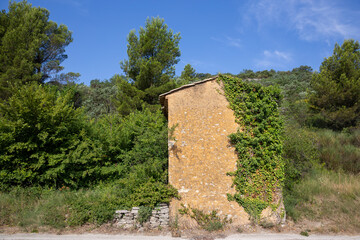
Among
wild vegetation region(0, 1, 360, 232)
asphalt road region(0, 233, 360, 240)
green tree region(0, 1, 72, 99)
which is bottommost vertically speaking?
asphalt road region(0, 233, 360, 240)

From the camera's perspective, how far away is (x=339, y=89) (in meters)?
16.2

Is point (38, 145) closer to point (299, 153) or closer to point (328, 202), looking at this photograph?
point (328, 202)

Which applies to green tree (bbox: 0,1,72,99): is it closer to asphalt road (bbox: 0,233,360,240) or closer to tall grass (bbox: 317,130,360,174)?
asphalt road (bbox: 0,233,360,240)

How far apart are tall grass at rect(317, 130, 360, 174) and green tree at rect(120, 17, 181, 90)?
1255 centimetres

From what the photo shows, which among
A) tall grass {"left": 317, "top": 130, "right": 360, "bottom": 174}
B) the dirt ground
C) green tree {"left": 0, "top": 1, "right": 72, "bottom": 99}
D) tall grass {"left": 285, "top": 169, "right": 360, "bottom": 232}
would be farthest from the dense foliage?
tall grass {"left": 317, "top": 130, "right": 360, "bottom": 174}

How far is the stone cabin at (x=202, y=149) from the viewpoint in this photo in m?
7.13

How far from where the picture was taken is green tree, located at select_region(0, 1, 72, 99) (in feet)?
49.9

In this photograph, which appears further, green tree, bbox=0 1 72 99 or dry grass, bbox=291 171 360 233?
green tree, bbox=0 1 72 99

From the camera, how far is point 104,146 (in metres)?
10.1

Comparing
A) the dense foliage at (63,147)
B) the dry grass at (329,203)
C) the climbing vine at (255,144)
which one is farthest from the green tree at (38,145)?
the dry grass at (329,203)

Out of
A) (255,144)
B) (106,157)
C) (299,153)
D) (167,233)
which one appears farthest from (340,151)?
(106,157)

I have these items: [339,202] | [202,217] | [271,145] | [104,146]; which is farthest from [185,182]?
[339,202]

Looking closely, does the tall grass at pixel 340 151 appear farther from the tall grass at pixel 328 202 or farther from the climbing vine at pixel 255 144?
the climbing vine at pixel 255 144

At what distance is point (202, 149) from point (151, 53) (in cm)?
1367
